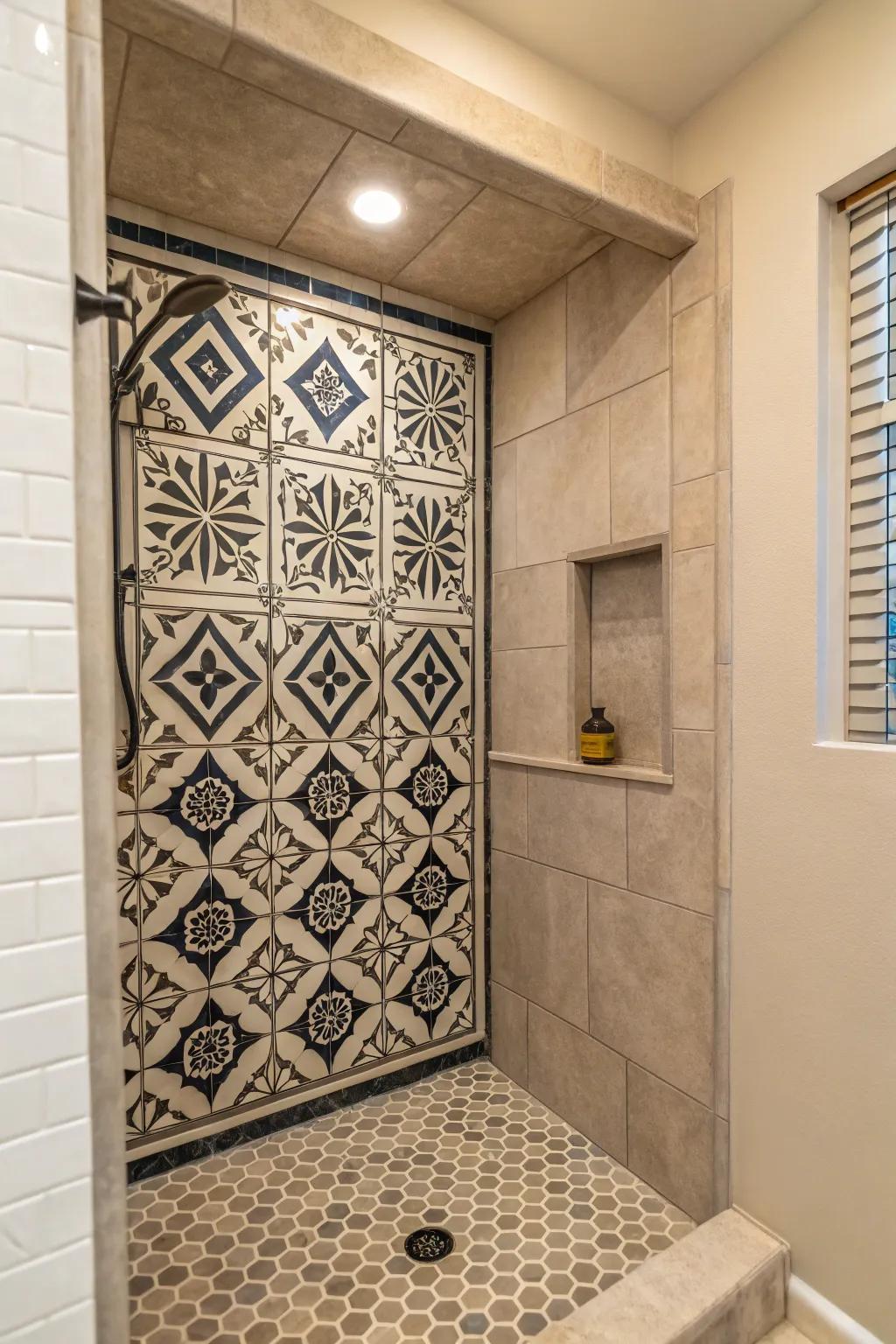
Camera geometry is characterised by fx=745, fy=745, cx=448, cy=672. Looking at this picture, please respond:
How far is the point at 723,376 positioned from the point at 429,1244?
6.47 ft

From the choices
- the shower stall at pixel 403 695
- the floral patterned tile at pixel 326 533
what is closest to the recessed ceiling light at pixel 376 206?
the shower stall at pixel 403 695

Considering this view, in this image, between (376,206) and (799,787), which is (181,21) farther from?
(799,787)

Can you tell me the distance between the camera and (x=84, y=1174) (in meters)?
0.92

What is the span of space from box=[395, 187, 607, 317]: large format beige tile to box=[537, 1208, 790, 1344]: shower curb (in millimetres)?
2208

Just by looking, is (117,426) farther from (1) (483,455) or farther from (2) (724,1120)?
(2) (724,1120)

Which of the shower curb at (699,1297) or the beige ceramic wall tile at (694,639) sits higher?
the beige ceramic wall tile at (694,639)

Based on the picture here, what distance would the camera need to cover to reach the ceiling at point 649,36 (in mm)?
1477

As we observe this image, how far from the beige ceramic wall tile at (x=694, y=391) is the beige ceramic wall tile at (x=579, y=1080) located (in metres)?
1.47

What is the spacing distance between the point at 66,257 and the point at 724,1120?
6.45 ft

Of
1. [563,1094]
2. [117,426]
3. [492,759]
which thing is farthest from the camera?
[492,759]

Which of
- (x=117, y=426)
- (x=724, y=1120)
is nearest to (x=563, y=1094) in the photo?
(x=724, y=1120)

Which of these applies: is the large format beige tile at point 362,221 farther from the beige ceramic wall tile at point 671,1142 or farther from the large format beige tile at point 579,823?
the beige ceramic wall tile at point 671,1142

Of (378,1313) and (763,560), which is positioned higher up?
(763,560)

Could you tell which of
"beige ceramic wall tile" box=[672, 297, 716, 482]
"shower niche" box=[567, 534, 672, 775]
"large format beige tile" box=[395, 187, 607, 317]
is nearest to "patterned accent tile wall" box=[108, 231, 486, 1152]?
"large format beige tile" box=[395, 187, 607, 317]
